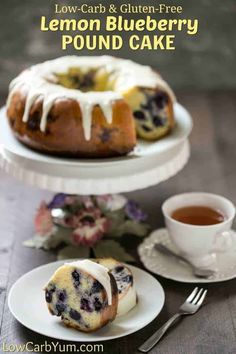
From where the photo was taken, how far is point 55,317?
4.33 feet

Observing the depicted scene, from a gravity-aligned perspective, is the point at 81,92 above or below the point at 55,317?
above

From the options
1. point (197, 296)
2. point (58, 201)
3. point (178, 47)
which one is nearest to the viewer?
point (197, 296)

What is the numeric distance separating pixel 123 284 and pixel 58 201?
0.35m

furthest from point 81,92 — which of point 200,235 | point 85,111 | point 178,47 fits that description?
point 178,47

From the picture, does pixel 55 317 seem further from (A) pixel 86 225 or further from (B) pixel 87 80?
(B) pixel 87 80

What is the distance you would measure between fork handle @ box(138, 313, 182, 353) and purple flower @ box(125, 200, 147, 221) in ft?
1.14

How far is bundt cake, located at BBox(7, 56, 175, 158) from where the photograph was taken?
156 centimetres

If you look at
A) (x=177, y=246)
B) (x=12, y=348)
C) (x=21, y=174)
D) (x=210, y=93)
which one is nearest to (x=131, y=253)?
(x=177, y=246)

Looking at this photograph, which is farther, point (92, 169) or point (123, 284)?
point (92, 169)

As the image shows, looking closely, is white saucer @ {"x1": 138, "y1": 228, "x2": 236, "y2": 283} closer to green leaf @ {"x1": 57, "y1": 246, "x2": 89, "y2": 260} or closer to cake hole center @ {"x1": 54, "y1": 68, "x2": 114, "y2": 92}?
green leaf @ {"x1": 57, "y1": 246, "x2": 89, "y2": 260}

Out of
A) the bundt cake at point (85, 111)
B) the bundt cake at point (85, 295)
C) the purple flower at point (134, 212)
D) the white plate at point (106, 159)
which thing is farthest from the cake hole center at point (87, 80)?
the bundt cake at point (85, 295)

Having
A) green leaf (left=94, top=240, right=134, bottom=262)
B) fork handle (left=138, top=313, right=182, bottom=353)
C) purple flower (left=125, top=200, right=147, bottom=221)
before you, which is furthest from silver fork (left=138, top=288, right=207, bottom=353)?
purple flower (left=125, top=200, right=147, bottom=221)

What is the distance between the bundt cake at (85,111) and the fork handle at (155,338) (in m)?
0.38

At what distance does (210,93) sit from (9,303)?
1206 millimetres
